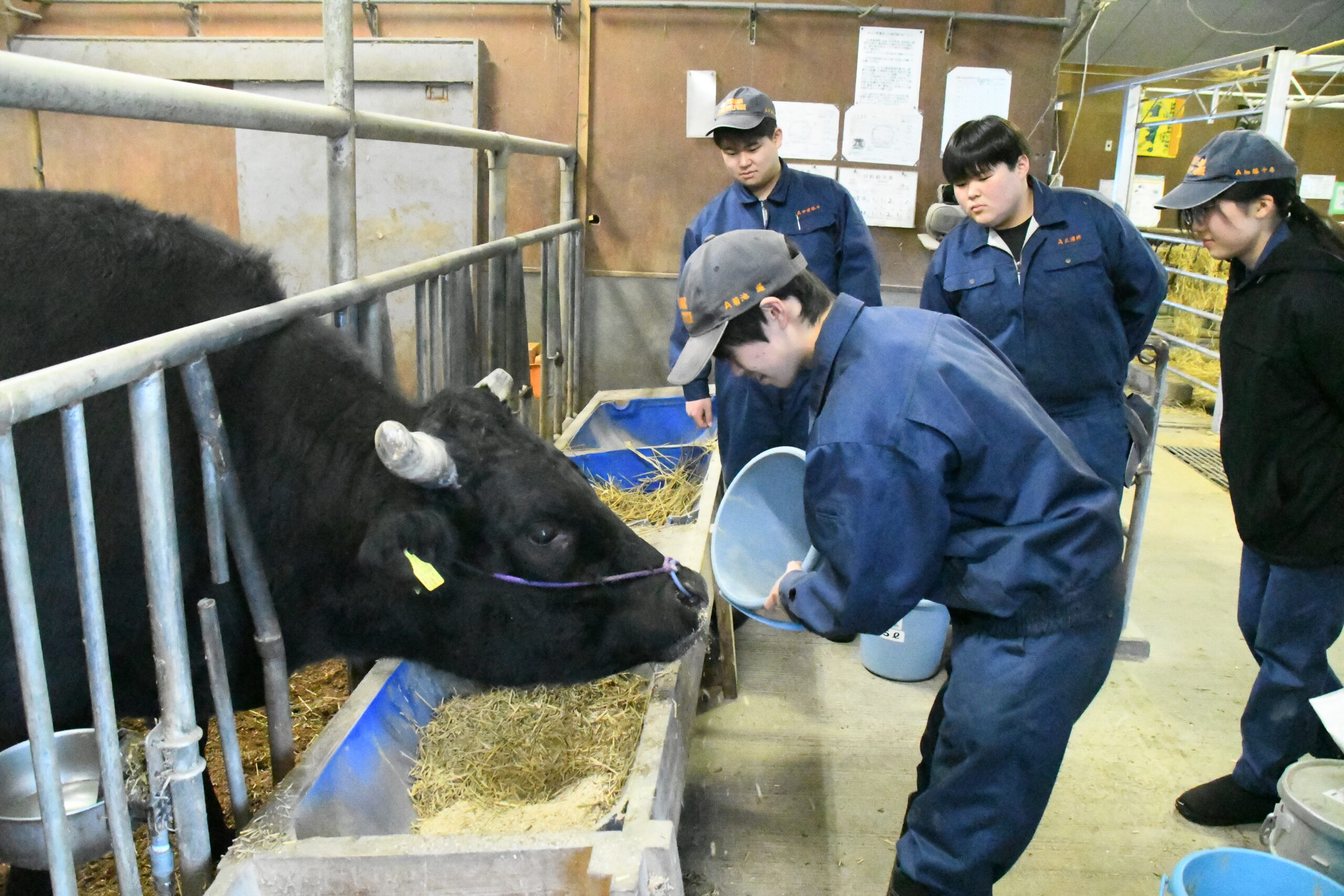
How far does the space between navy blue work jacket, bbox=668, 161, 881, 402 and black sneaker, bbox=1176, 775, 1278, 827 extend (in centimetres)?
208

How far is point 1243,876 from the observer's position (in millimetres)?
2123

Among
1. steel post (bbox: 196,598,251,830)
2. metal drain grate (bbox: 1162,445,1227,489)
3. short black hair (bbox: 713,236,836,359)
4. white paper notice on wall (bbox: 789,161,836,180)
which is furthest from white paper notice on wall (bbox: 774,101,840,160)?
steel post (bbox: 196,598,251,830)

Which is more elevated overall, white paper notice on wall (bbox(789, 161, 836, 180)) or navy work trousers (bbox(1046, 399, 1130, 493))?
white paper notice on wall (bbox(789, 161, 836, 180))

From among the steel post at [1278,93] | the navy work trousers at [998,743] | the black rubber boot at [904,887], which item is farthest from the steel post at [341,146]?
the steel post at [1278,93]

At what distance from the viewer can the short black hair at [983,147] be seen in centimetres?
306

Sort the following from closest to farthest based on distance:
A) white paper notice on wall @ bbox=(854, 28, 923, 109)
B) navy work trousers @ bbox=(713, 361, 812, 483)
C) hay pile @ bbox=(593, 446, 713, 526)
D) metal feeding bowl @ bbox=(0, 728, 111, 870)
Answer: metal feeding bowl @ bbox=(0, 728, 111, 870) → navy work trousers @ bbox=(713, 361, 812, 483) → hay pile @ bbox=(593, 446, 713, 526) → white paper notice on wall @ bbox=(854, 28, 923, 109)

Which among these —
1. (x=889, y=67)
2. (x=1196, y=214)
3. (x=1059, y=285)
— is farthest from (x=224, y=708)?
(x=889, y=67)

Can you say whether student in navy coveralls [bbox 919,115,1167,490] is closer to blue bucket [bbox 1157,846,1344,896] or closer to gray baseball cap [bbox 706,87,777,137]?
gray baseball cap [bbox 706,87,777,137]

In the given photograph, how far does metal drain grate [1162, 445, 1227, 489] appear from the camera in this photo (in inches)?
257

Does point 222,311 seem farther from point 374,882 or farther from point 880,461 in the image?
point 880,461

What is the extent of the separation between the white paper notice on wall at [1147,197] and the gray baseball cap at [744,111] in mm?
7634

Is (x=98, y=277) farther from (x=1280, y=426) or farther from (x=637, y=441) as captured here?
(x=637, y=441)

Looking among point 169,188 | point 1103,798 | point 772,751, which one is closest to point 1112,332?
point 1103,798

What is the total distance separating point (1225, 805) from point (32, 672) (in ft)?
10.2
